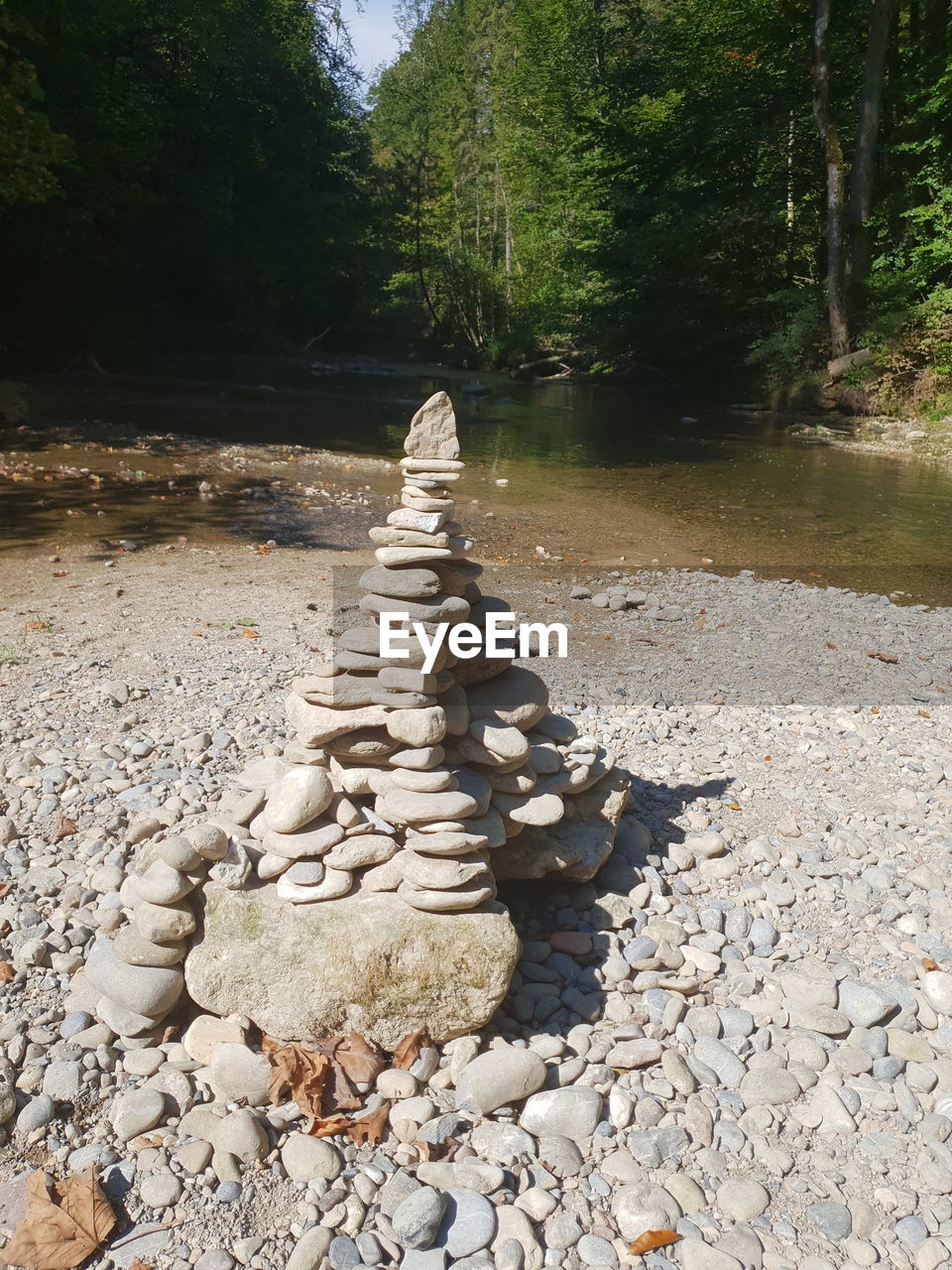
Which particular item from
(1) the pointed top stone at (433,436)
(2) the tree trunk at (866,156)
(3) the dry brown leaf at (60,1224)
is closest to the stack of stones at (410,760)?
(1) the pointed top stone at (433,436)

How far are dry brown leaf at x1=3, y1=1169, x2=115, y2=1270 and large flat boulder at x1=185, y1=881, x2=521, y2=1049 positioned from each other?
757mm

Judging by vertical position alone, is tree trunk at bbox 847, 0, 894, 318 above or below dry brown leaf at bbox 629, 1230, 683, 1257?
above

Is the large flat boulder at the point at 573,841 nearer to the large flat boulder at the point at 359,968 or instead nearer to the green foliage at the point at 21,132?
the large flat boulder at the point at 359,968

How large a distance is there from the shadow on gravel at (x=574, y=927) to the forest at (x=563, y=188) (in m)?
15.4

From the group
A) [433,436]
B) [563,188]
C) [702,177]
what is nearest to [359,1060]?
[433,436]

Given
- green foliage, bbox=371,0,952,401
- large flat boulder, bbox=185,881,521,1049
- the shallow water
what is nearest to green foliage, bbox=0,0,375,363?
the shallow water

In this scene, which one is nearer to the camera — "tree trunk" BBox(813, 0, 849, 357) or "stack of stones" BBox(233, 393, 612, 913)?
"stack of stones" BBox(233, 393, 612, 913)

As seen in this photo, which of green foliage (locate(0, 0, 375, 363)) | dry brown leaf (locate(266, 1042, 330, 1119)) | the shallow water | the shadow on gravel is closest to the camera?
dry brown leaf (locate(266, 1042, 330, 1119))

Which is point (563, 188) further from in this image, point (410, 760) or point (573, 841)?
point (410, 760)

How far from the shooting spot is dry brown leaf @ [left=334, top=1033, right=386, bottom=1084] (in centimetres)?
327

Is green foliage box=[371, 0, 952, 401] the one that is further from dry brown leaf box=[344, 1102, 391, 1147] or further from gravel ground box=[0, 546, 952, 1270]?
dry brown leaf box=[344, 1102, 391, 1147]

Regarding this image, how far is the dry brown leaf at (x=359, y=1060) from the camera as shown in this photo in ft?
10.7

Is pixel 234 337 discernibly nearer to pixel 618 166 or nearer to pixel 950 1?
pixel 618 166

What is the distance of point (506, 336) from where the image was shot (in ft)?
144
